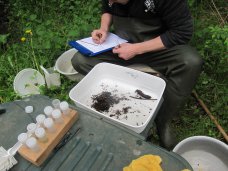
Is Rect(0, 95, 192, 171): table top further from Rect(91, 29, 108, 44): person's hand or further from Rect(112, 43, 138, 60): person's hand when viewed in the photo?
Rect(91, 29, 108, 44): person's hand

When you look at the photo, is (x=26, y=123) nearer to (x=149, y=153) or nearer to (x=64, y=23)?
(x=149, y=153)

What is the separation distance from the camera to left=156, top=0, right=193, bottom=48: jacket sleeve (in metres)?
2.03

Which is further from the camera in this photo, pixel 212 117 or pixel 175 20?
pixel 212 117

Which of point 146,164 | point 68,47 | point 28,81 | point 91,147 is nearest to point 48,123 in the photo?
point 91,147

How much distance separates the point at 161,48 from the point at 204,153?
0.88m

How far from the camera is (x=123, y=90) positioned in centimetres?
214

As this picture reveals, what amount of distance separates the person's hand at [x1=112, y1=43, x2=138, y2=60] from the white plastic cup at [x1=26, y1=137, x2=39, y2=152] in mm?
1043

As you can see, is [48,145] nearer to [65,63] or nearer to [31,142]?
[31,142]

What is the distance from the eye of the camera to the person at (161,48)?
6.80 feet

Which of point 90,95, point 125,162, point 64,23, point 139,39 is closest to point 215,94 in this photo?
point 139,39

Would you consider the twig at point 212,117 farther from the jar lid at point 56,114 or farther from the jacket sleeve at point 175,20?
the jar lid at point 56,114

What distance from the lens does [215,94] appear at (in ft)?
8.64

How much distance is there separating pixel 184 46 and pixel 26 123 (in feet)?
4.27

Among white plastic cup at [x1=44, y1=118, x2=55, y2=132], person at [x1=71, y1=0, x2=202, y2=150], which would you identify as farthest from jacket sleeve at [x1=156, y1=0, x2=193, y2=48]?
white plastic cup at [x1=44, y1=118, x2=55, y2=132]
